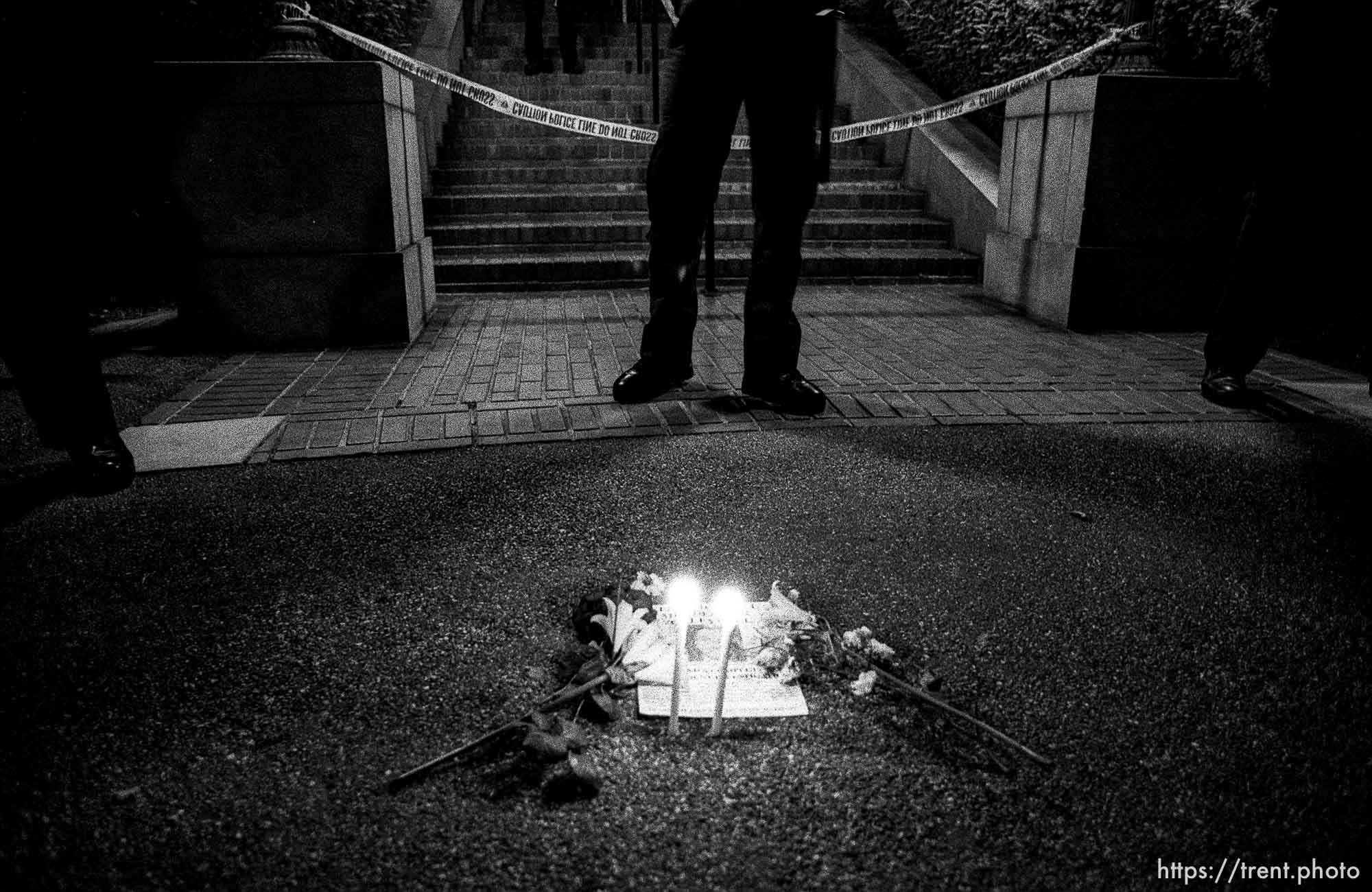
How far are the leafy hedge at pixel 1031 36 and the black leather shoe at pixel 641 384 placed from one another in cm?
458

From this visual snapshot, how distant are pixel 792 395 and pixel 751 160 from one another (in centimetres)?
100

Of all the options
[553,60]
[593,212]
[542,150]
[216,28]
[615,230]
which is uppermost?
[553,60]

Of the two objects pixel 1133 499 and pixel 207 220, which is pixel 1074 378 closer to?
pixel 1133 499

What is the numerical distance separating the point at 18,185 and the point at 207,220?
7.98ft

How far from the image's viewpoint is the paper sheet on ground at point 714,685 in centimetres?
192

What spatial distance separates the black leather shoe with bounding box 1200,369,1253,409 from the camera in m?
4.29

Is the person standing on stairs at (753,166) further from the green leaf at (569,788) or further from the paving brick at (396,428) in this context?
the green leaf at (569,788)

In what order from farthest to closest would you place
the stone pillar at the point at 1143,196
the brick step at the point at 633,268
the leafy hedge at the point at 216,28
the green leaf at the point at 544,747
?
the brick step at the point at 633,268, the leafy hedge at the point at 216,28, the stone pillar at the point at 1143,196, the green leaf at the point at 544,747

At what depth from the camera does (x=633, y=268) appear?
7.64 metres

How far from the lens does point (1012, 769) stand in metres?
1.76

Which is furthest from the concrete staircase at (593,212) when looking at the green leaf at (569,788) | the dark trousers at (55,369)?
the green leaf at (569,788)

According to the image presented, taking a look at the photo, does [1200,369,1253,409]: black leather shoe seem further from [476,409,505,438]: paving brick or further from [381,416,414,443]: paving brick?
[381,416,414,443]: paving brick

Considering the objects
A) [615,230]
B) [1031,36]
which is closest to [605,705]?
[615,230]

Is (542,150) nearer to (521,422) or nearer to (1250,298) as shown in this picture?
(521,422)
